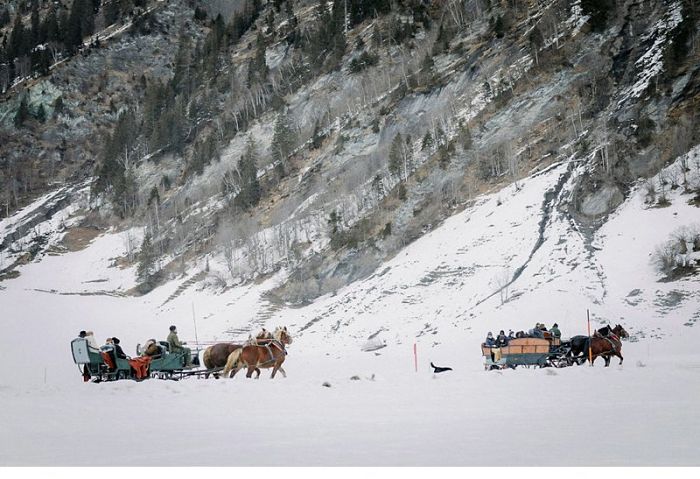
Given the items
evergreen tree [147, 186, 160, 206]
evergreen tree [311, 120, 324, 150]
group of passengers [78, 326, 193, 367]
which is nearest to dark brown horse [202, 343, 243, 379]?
group of passengers [78, 326, 193, 367]

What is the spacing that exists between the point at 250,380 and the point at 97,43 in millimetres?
86493

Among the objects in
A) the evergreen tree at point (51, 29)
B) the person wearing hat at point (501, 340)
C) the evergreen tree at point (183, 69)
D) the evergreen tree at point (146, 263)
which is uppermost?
the evergreen tree at point (51, 29)

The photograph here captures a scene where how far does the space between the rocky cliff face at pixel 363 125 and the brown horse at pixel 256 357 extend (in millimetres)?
21102

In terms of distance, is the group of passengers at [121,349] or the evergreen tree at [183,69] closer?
Answer: the group of passengers at [121,349]

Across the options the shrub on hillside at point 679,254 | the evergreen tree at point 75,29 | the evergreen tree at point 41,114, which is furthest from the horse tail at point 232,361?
the evergreen tree at point 75,29

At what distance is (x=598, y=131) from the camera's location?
129ft

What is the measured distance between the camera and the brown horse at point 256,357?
49.0 ft

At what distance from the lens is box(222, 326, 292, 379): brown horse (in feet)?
49.0

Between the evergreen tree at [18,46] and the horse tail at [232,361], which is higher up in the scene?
the evergreen tree at [18,46]

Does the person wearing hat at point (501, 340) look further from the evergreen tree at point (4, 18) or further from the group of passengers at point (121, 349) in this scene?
the evergreen tree at point (4, 18)

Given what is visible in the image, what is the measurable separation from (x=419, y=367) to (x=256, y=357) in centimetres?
626

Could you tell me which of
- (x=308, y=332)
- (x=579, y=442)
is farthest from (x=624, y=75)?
(x=579, y=442)

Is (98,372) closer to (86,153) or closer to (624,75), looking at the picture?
(624,75)

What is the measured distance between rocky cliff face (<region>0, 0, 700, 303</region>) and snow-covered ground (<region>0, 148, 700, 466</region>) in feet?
10.9
